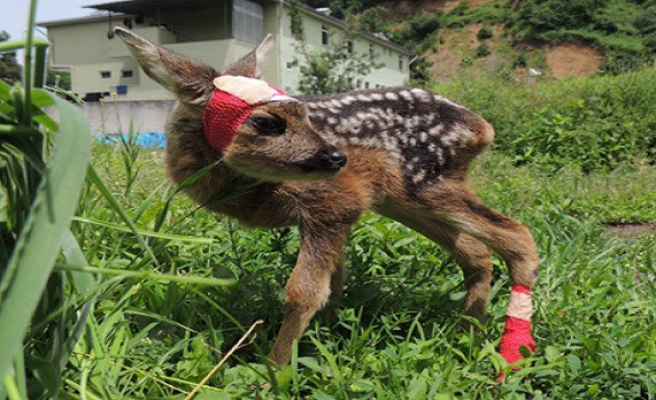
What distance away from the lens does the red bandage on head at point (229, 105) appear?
2.48 m

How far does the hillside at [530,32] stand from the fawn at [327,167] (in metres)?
41.2

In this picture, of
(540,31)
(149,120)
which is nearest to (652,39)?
(540,31)

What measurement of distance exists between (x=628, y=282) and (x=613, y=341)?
3.49 ft

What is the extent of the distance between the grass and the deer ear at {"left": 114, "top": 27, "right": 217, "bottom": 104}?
47 centimetres

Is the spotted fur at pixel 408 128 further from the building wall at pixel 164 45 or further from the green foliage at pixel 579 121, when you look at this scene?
the building wall at pixel 164 45

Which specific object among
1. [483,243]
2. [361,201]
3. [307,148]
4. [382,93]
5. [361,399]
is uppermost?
[382,93]

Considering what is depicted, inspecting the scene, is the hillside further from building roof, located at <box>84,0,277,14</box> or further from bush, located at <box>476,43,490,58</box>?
building roof, located at <box>84,0,277,14</box>

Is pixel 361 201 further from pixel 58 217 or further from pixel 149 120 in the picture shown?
pixel 149 120

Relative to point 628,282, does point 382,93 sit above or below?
above

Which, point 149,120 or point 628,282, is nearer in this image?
point 628,282

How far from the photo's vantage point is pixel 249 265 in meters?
3.58

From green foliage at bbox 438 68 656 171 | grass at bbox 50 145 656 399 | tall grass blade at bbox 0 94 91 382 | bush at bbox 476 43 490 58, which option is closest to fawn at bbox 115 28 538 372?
grass at bbox 50 145 656 399

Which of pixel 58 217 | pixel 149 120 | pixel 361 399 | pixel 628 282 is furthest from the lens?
pixel 149 120

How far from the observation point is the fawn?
2.48 meters
